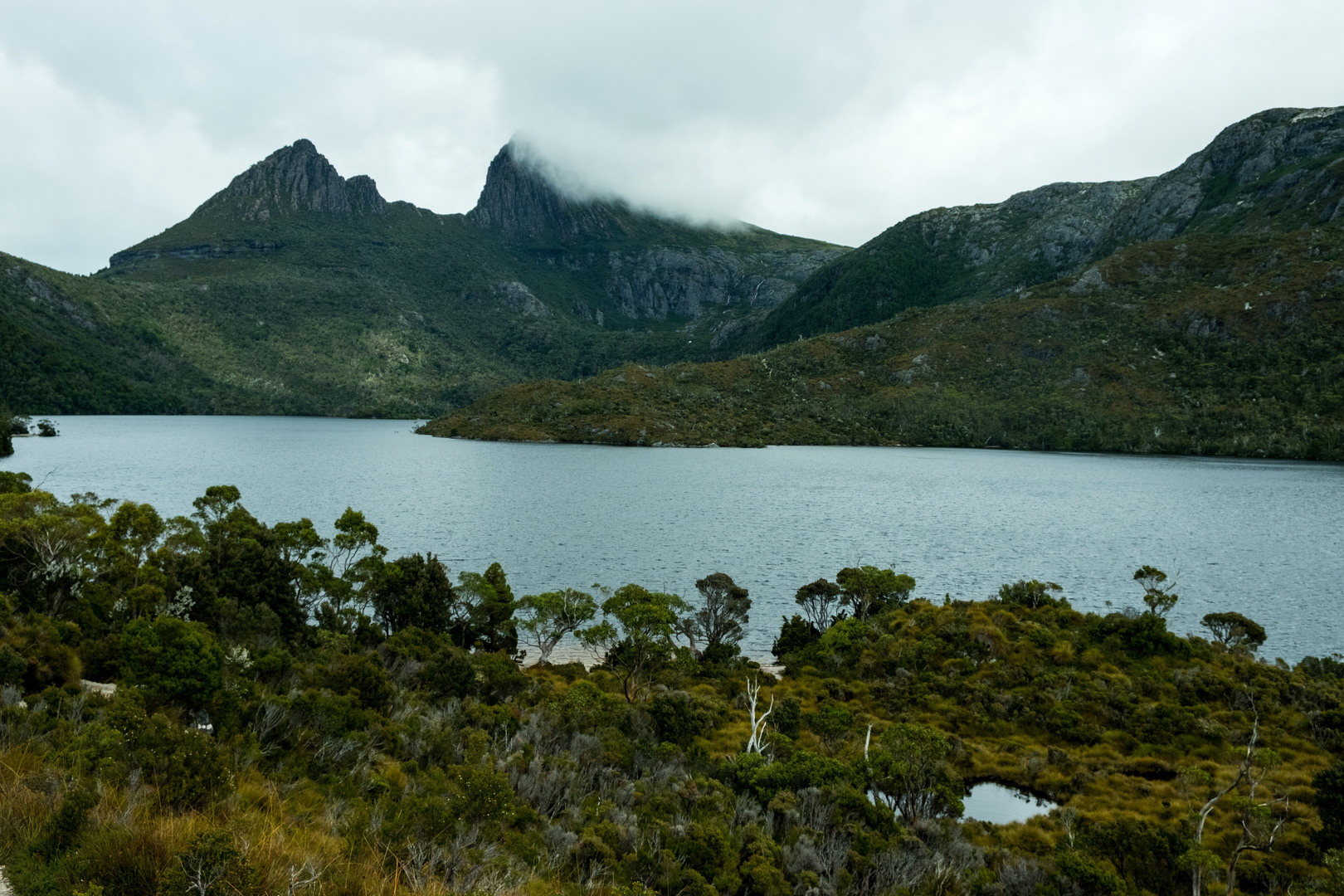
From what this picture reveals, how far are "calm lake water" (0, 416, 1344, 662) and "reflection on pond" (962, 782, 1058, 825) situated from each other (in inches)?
773

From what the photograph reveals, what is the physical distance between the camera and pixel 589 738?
24.5 m

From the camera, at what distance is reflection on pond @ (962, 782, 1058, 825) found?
2748 centimetres

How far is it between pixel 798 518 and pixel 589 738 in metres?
73.7

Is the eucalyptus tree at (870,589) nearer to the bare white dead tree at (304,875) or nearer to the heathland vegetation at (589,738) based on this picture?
the heathland vegetation at (589,738)

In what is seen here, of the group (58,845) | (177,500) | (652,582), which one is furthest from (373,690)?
(177,500)

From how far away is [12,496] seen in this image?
3738 cm

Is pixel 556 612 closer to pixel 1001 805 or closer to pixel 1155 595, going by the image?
pixel 1001 805

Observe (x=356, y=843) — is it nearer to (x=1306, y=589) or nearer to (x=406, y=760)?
(x=406, y=760)

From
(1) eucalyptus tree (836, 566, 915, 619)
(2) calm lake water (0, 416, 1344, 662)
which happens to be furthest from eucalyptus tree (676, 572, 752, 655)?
(1) eucalyptus tree (836, 566, 915, 619)

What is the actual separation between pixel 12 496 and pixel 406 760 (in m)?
34.4

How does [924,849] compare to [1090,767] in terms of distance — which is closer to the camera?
[924,849]

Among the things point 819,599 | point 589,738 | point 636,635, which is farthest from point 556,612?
point 819,599

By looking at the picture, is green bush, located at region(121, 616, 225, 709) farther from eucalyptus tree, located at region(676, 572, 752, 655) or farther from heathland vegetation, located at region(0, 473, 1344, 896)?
eucalyptus tree, located at region(676, 572, 752, 655)

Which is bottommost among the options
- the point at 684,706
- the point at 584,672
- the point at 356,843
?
the point at 584,672
